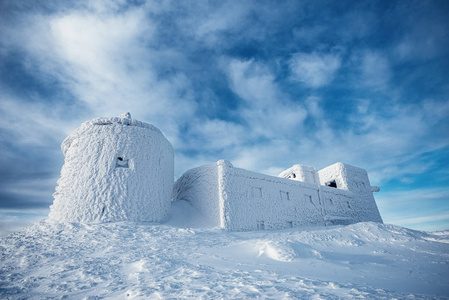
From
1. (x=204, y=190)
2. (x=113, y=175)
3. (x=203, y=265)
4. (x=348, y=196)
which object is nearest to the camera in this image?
(x=203, y=265)

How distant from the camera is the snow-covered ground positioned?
14.5 feet

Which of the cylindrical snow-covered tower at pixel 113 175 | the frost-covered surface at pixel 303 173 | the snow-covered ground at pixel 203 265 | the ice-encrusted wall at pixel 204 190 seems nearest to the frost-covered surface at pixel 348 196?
the frost-covered surface at pixel 303 173

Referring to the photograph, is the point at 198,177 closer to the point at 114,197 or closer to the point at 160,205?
the point at 160,205

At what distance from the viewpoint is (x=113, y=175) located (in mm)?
11141

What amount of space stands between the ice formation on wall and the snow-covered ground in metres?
3.07

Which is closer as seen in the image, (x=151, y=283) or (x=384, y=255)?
(x=151, y=283)

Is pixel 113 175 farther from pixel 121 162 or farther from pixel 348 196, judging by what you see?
pixel 348 196

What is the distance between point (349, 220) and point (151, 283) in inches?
821

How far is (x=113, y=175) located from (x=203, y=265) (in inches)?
297

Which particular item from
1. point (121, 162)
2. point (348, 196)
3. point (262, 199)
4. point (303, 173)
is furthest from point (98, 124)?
point (348, 196)

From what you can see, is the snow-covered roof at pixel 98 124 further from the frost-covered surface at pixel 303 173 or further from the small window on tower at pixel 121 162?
the frost-covered surface at pixel 303 173

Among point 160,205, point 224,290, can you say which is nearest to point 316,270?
point 224,290

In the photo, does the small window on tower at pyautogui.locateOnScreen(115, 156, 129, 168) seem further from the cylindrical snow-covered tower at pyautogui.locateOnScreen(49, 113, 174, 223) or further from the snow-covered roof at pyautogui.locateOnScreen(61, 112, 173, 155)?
the snow-covered roof at pyautogui.locateOnScreen(61, 112, 173, 155)

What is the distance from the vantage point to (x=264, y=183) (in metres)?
16.1
